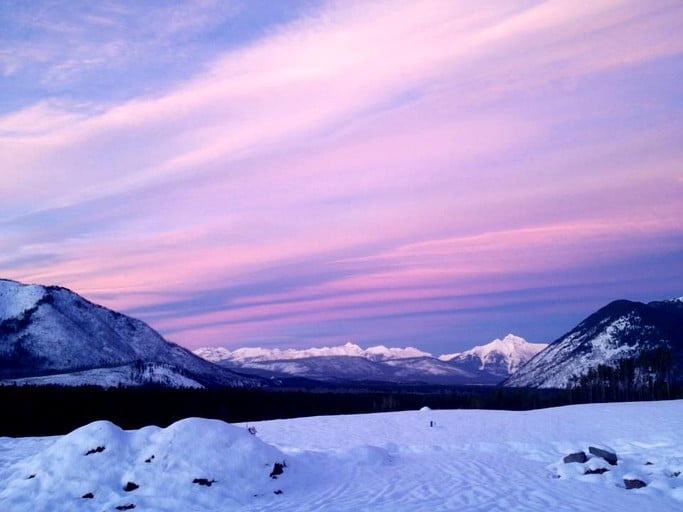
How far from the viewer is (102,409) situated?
8750cm

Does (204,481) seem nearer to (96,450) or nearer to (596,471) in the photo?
(96,450)

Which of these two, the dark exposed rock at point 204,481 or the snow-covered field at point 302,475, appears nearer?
the snow-covered field at point 302,475

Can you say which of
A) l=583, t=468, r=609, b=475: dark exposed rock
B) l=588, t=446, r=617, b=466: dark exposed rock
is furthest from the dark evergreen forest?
l=583, t=468, r=609, b=475: dark exposed rock

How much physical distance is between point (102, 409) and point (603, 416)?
67.3m

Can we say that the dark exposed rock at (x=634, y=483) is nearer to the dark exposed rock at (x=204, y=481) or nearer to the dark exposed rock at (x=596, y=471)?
the dark exposed rock at (x=596, y=471)

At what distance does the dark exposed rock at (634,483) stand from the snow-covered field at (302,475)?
322 millimetres

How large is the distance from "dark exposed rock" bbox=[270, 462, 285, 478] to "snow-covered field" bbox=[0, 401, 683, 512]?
156mm

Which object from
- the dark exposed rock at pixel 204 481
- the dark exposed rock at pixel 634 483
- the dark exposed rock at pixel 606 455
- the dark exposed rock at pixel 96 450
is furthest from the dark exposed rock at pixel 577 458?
the dark exposed rock at pixel 96 450

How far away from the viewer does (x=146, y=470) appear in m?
22.5

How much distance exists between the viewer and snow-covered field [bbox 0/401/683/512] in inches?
811

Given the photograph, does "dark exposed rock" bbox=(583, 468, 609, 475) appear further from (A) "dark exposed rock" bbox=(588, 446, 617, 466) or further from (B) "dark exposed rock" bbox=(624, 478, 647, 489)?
(B) "dark exposed rock" bbox=(624, 478, 647, 489)

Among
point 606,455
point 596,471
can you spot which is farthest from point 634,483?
point 606,455

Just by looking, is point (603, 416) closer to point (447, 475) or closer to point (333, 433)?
point (333, 433)

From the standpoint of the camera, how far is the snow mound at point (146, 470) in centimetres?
2089
